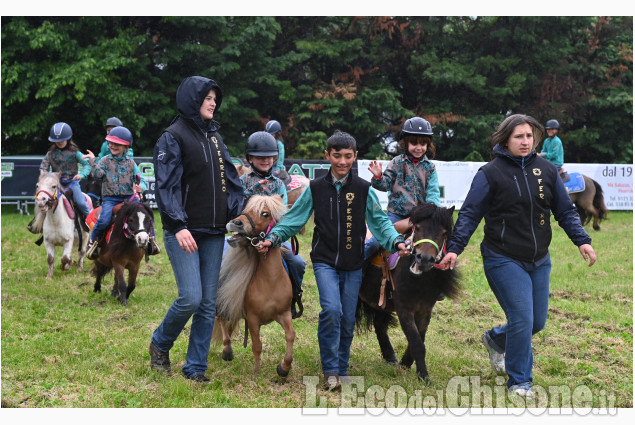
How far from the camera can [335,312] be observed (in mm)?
4844

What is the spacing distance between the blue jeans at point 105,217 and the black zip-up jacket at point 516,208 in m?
5.49

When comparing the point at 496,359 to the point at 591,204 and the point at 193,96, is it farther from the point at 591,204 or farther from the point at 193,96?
the point at 591,204

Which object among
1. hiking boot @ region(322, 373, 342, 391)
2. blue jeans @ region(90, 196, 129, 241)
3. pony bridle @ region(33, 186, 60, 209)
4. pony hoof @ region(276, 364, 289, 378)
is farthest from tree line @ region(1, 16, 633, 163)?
hiking boot @ region(322, 373, 342, 391)

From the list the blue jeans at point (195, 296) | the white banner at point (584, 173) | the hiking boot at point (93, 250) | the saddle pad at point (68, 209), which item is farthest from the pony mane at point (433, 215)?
the white banner at point (584, 173)

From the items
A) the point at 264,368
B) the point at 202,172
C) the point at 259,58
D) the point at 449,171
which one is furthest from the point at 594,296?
the point at 259,58

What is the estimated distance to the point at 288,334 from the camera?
5.23 meters

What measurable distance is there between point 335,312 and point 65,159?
7347 millimetres

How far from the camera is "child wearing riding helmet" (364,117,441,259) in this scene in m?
5.97

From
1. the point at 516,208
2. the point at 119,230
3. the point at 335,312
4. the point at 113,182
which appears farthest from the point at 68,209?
the point at 516,208

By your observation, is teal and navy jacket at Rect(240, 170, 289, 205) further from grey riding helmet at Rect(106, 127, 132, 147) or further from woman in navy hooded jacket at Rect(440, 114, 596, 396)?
grey riding helmet at Rect(106, 127, 132, 147)

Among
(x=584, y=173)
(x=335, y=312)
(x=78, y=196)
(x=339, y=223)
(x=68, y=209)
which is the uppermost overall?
(x=584, y=173)

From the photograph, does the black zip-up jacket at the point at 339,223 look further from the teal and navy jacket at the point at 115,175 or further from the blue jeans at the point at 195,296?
the teal and navy jacket at the point at 115,175

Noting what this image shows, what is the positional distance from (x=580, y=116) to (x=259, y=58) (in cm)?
1366

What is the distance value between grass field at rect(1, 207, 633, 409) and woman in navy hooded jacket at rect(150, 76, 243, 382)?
421 mm
